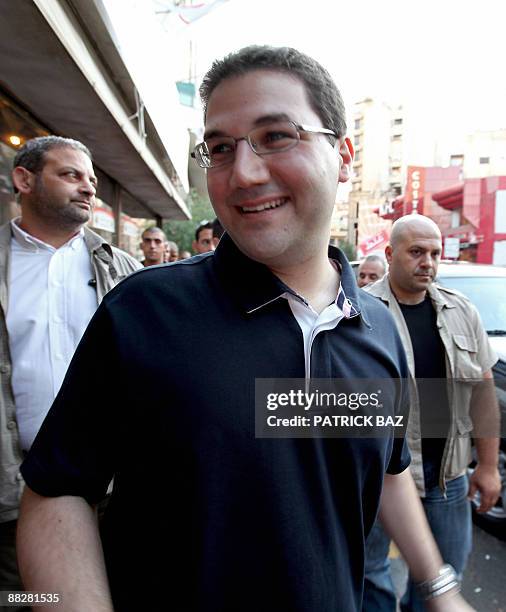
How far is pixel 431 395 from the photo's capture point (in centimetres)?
248

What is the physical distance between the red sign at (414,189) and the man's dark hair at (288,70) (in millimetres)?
29409

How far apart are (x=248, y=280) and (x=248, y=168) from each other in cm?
26

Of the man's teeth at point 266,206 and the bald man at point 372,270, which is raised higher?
the man's teeth at point 266,206

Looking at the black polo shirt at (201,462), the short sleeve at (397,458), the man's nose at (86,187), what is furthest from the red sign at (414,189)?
the black polo shirt at (201,462)

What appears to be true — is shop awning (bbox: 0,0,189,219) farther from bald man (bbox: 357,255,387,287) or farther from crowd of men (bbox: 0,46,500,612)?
bald man (bbox: 357,255,387,287)

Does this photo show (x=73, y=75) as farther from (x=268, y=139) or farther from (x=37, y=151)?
(x=268, y=139)

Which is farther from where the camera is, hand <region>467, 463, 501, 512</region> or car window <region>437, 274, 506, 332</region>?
car window <region>437, 274, 506, 332</region>

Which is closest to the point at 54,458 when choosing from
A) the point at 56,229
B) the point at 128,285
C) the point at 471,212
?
the point at 128,285

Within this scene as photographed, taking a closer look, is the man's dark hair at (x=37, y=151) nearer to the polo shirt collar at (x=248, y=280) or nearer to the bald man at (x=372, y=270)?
the polo shirt collar at (x=248, y=280)

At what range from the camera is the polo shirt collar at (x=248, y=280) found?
1.04 metres

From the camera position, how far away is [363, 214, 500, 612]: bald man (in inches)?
94.0

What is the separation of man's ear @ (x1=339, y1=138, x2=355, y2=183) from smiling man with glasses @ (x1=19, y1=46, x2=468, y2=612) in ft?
0.45

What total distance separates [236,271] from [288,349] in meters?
0.24

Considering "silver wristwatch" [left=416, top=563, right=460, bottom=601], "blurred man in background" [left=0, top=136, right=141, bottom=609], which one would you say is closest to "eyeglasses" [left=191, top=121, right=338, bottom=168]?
"silver wristwatch" [left=416, top=563, right=460, bottom=601]
